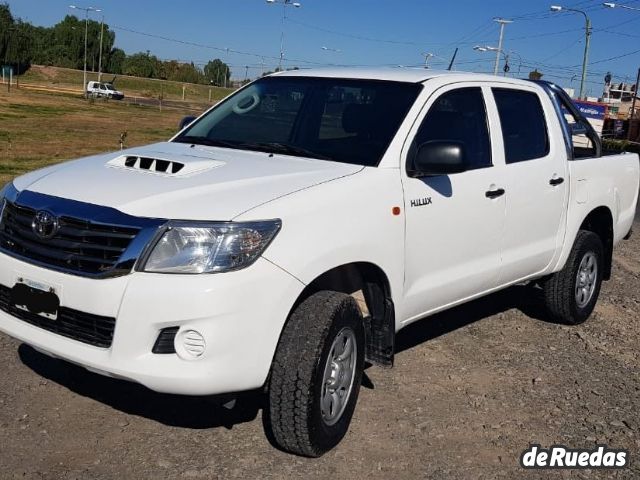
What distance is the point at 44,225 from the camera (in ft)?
11.5

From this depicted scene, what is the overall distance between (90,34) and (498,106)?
127406 millimetres

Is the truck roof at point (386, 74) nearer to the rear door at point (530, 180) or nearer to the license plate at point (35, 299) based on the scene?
the rear door at point (530, 180)

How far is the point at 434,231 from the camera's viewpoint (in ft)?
14.5

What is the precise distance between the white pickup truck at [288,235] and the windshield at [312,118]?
0.05 feet

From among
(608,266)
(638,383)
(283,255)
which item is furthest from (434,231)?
(608,266)

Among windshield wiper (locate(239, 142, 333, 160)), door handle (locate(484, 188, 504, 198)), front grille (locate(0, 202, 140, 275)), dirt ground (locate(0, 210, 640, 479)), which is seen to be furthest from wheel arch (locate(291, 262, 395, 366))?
front grille (locate(0, 202, 140, 275))

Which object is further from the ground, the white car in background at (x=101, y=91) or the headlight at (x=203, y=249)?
the white car in background at (x=101, y=91)

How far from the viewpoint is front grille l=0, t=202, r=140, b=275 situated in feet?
10.9

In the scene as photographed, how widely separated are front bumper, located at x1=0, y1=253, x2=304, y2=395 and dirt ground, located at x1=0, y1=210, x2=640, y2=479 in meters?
0.59

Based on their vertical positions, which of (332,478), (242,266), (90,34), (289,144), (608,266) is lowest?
(332,478)

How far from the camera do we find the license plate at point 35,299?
3.45 m

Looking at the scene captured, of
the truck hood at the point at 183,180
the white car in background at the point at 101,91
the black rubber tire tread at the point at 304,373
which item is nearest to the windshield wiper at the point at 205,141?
the truck hood at the point at 183,180

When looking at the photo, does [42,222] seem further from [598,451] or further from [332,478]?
[598,451]

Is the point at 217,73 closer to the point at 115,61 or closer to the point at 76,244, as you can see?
the point at 115,61
